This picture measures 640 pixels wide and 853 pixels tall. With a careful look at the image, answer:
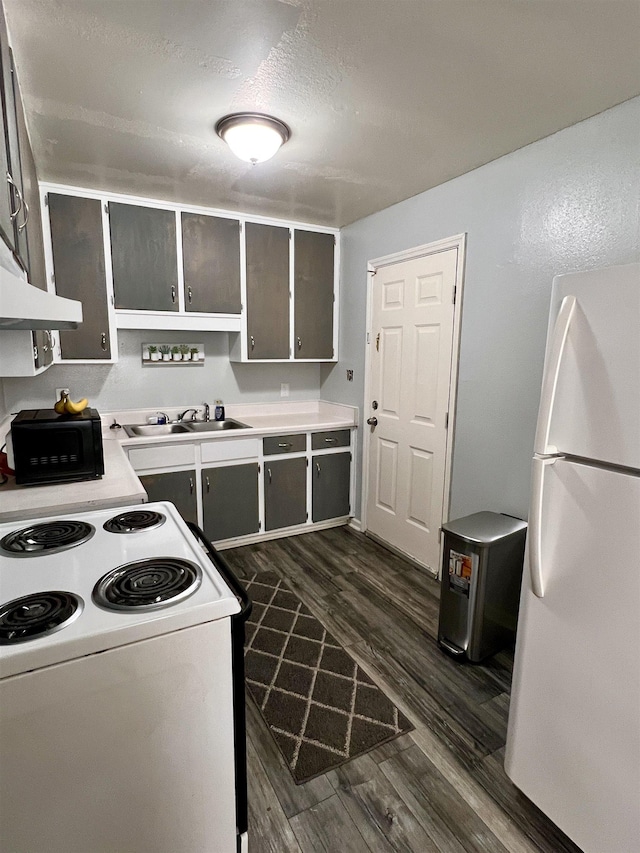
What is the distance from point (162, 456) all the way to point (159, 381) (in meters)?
0.77

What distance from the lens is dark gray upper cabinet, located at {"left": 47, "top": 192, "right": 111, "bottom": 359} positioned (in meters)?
2.82

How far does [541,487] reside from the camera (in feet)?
4.50

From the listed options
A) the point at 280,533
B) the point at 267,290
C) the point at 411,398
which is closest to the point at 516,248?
the point at 411,398

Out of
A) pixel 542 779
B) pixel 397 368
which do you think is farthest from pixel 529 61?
pixel 542 779

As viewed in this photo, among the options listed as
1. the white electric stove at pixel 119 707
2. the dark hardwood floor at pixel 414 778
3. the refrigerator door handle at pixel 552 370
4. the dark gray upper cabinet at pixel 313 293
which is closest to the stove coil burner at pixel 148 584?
the white electric stove at pixel 119 707

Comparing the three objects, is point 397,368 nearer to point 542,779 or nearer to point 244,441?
point 244,441

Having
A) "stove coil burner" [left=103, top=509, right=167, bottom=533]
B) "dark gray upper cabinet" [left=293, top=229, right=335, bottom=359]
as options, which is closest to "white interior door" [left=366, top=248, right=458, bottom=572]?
"dark gray upper cabinet" [left=293, top=229, right=335, bottom=359]

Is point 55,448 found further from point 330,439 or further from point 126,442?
point 330,439

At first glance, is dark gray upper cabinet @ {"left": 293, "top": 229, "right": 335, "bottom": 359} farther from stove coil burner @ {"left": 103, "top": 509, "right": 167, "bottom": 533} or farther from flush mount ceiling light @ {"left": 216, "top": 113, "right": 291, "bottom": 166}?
stove coil burner @ {"left": 103, "top": 509, "right": 167, "bottom": 533}

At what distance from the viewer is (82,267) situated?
2.90 m

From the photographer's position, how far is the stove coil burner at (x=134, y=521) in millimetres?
1550

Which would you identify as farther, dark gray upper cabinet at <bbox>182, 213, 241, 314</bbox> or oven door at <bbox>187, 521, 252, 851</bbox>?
dark gray upper cabinet at <bbox>182, 213, 241, 314</bbox>

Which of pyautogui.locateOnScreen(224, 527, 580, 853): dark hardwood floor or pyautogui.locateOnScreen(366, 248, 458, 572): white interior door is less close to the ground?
pyautogui.locateOnScreen(366, 248, 458, 572): white interior door

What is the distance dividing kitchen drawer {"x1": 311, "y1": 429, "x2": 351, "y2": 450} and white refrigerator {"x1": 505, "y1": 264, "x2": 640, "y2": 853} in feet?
7.55
